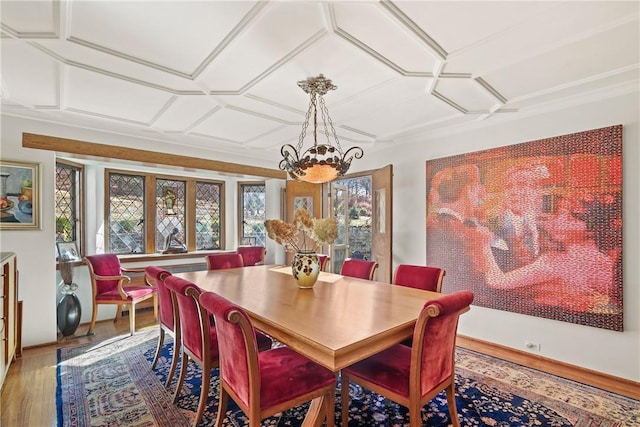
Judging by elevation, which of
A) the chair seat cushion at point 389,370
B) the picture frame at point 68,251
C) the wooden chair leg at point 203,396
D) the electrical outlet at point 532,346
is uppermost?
the picture frame at point 68,251

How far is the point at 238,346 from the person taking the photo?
1.52 metres

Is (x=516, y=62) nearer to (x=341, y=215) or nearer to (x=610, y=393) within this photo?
(x=610, y=393)

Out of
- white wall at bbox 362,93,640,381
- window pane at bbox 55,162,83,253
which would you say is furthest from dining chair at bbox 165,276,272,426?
window pane at bbox 55,162,83,253

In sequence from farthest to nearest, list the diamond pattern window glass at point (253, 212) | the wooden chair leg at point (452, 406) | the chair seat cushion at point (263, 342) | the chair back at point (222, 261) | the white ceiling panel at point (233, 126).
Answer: the diamond pattern window glass at point (253, 212) → the chair back at point (222, 261) → the white ceiling panel at point (233, 126) → the chair seat cushion at point (263, 342) → the wooden chair leg at point (452, 406)

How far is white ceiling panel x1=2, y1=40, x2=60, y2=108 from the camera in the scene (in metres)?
2.00

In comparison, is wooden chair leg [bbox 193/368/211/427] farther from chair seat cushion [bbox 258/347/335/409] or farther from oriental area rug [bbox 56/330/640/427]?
chair seat cushion [bbox 258/347/335/409]

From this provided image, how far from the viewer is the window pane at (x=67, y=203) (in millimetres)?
4039

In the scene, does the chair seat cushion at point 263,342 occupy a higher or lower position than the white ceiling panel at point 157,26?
lower

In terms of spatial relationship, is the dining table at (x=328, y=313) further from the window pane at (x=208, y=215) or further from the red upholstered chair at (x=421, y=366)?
the window pane at (x=208, y=215)

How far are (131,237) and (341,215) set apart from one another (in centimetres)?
351

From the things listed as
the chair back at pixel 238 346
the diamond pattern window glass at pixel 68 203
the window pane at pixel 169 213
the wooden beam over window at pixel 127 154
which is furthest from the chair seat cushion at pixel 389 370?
the window pane at pixel 169 213

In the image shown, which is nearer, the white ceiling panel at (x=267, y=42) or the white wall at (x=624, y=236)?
the white ceiling panel at (x=267, y=42)

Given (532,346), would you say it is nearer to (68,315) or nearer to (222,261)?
(222,261)

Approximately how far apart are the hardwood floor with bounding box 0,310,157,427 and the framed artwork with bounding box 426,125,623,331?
3733mm
